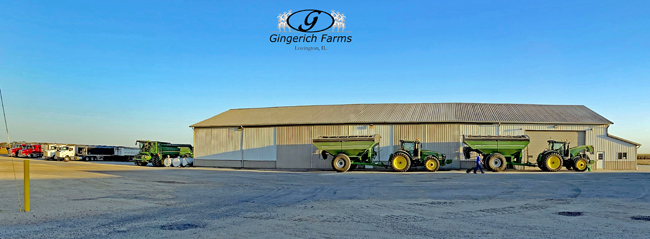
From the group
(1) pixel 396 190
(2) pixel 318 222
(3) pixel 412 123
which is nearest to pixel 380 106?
(3) pixel 412 123

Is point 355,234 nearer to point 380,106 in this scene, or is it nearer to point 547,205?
point 547,205

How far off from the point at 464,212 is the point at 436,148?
22859 millimetres

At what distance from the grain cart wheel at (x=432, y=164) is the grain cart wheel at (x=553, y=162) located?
274 inches

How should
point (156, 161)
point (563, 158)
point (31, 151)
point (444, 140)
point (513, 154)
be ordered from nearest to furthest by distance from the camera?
point (513, 154) → point (563, 158) → point (444, 140) → point (156, 161) → point (31, 151)

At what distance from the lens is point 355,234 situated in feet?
26.3

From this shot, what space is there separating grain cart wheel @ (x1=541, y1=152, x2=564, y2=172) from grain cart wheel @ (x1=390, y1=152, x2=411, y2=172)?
29.1 feet

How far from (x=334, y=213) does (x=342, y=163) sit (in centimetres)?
1940

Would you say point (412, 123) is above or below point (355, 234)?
above

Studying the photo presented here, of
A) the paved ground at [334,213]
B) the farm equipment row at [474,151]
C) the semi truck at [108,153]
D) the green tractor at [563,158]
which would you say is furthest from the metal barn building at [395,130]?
the semi truck at [108,153]

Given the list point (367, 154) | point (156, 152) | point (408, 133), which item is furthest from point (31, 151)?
point (408, 133)

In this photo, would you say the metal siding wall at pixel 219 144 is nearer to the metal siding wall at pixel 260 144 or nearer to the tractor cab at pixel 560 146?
the metal siding wall at pixel 260 144

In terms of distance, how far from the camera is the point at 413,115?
116 feet

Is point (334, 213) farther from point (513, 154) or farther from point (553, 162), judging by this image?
point (553, 162)

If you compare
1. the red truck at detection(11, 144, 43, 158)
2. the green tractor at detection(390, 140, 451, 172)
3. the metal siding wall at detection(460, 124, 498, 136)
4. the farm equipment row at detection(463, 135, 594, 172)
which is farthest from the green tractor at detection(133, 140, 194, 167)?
the red truck at detection(11, 144, 43, 158)
